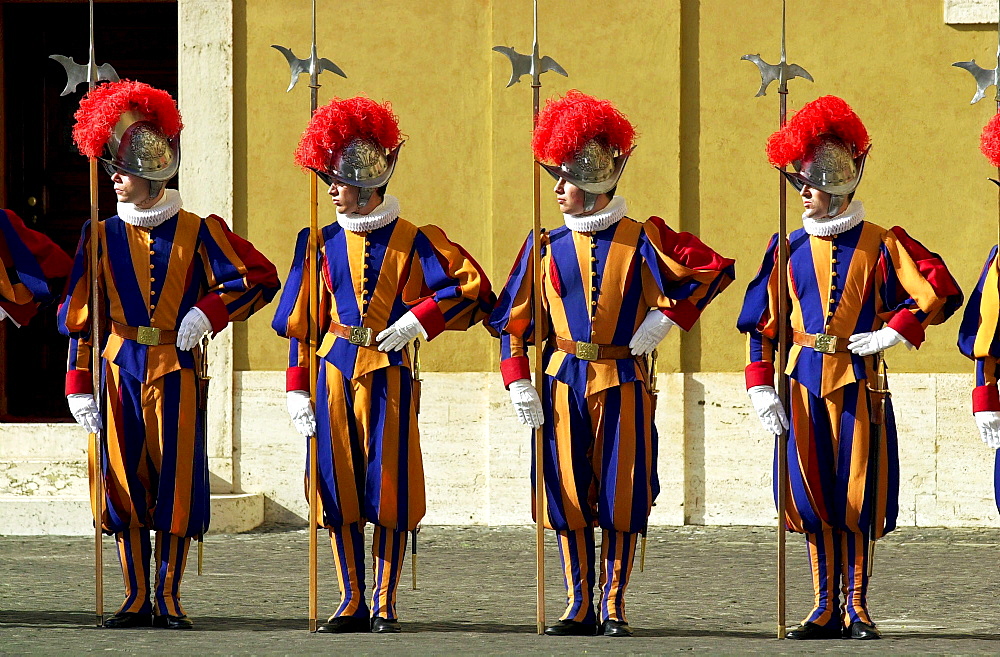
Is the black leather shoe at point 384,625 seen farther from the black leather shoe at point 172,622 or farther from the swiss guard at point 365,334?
the black leather shoe at point 172,622

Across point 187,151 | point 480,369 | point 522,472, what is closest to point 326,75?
point 187,151

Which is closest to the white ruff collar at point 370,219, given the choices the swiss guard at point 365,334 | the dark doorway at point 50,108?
the swiss guard at point 365,334

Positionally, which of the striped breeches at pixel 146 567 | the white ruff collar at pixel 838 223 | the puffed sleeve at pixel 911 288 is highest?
the white ruff collar at pixel 838 223

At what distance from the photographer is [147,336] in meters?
6.73

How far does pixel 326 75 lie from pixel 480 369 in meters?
1.78

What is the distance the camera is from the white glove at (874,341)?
255 inches

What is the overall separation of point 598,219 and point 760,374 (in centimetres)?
82

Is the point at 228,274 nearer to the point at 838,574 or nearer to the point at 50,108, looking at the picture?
the point at 838,574

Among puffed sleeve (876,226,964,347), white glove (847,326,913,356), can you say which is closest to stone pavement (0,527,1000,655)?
white glove (847,326,913,356)

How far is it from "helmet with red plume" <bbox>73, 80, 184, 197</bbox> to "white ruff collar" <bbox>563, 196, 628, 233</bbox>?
1.54 m

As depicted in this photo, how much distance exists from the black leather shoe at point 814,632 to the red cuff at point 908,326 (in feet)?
3.50

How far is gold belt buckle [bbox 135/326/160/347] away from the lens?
673 cm

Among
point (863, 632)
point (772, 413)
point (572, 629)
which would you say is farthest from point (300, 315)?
point (863, 632)

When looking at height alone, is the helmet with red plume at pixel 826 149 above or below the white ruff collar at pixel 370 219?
above
